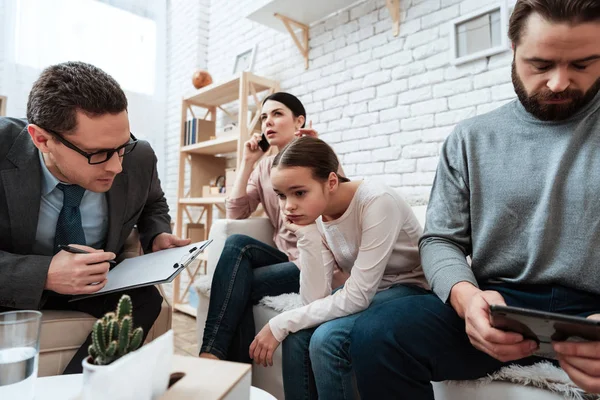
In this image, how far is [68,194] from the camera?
1.06m

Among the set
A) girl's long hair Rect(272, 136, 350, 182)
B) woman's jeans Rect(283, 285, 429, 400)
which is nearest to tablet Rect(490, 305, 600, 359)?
woman's jeans Rect(283, 285, 429, 400)

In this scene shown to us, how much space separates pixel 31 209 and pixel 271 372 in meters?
0.84

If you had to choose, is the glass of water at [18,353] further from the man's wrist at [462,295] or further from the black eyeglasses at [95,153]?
the man's wrist at [462,295]

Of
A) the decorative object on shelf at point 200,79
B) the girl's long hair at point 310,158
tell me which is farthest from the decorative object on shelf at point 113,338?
the decorative object on shelf at point 200,79

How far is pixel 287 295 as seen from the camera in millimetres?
1319

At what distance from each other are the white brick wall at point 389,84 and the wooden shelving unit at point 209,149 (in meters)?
0.27

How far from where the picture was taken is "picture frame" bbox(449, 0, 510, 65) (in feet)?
5.10

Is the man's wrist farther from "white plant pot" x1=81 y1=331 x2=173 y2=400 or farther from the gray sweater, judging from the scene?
"white plant pot" x1=81 y1=331 x2=173 y2=400

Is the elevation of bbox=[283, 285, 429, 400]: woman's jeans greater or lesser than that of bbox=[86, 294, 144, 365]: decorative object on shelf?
lesser

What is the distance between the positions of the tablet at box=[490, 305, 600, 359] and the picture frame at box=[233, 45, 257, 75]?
93.7 inches

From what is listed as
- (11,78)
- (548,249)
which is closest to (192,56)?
(11,78)

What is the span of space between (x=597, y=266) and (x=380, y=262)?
458 millimetres

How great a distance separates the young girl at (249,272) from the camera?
4.08 ft

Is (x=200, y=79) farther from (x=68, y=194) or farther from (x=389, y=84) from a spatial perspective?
(x=68, y=194)
